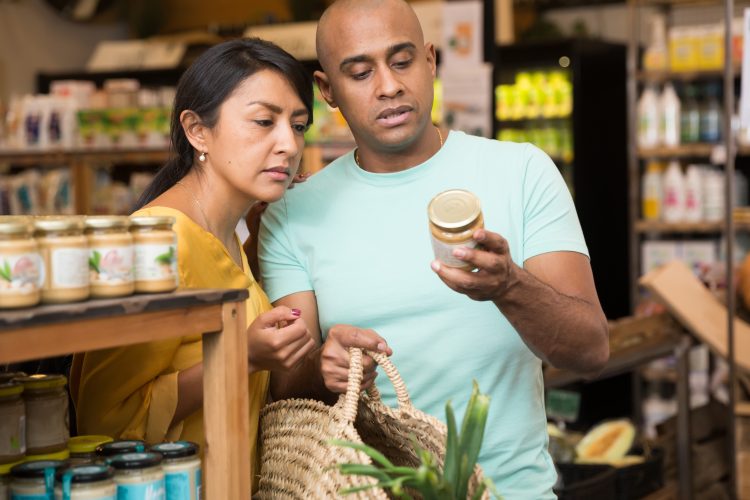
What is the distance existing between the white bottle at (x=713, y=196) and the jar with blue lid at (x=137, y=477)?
5686 mm

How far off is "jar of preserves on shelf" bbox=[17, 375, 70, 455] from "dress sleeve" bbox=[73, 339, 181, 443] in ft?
0.42

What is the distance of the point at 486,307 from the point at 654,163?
513 cm

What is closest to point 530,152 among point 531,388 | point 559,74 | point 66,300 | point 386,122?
point 386,122

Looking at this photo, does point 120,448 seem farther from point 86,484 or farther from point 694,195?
point 694,195

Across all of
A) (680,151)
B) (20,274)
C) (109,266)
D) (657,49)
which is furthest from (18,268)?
(657,49)

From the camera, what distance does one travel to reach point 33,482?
1.49 meters

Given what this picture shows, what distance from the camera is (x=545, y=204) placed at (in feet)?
6.74

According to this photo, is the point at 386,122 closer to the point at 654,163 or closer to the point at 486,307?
the point at 486,307

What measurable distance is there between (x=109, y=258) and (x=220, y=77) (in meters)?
0.70

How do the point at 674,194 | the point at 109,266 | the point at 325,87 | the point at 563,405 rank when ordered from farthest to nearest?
the point at 674,194
the point at 563,405
the point at 325,87
the point at 109,266

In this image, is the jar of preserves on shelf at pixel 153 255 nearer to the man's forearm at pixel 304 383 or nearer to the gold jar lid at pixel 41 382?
the gold jar lid at pixel 41 382

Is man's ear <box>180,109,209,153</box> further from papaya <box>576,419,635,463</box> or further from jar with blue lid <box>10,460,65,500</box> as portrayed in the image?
papaya <box>576,419,635,463</box>

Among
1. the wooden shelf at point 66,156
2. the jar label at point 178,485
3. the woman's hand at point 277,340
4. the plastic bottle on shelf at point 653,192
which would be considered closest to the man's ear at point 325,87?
the woman's hand at point 277,340

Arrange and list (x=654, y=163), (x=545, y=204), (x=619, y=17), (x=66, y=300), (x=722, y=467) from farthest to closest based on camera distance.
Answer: (x=619, y=17) < (x=654, y=163) < (x=722, y=467) < (x=545, y=204) < (x=66, y=300)
